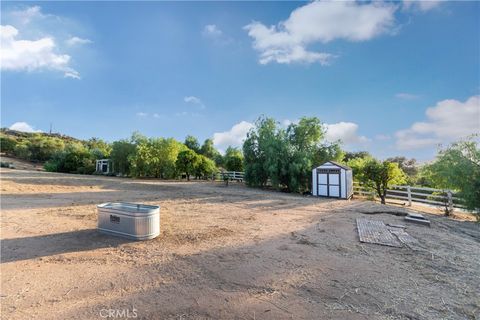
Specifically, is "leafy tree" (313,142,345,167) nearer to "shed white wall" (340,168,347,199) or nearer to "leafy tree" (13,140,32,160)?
"shed white wall" (340,168,347,199)

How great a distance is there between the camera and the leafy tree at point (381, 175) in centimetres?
1336

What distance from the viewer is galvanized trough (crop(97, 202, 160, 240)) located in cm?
506

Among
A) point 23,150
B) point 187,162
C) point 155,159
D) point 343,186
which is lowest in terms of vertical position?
point 343,186

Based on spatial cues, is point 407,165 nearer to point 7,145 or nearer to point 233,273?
point 233,273

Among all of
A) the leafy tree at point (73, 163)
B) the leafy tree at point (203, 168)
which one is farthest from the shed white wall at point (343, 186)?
the leafy tree at point (73, 163)

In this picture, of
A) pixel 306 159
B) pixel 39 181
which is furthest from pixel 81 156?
pixel 306 159

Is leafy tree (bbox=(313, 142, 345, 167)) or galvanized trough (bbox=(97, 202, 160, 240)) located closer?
galvanized trough (bbox=(97, 202, 160, 240))

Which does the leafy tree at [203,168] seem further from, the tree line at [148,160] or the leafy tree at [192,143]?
the leafy tree at [192,143]

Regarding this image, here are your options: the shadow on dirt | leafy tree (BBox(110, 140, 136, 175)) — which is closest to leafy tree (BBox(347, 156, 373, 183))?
the shadow on dirt

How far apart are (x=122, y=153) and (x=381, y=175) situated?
2499cm

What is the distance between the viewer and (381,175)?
13.6m

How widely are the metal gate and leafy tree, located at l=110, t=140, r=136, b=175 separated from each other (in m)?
20.8

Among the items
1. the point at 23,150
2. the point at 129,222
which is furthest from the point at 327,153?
the point at 23,150

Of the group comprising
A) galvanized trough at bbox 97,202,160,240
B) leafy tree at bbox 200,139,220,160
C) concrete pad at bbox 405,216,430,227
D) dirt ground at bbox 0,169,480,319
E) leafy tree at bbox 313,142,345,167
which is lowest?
dirt ground at bbox 0,169,480,319
